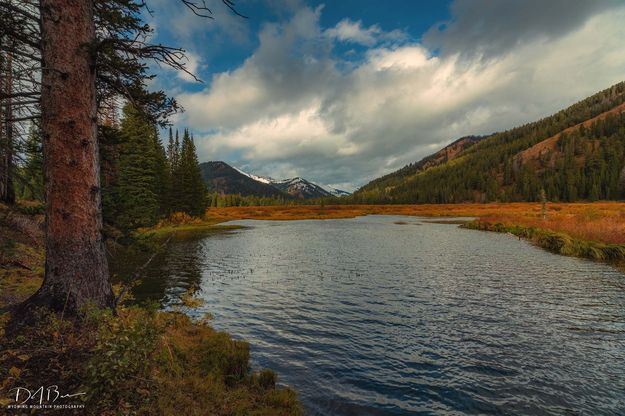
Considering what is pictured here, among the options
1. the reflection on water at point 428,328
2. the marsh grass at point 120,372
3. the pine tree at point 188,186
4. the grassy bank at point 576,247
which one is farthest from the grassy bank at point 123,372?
the pine tree at point 188,186

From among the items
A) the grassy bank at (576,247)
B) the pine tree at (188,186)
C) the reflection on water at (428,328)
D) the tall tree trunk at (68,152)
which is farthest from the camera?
the pine tree at (188,186)

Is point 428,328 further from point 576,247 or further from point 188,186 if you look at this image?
point 188,186

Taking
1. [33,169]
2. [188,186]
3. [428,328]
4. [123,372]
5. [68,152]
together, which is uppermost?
[188,186]

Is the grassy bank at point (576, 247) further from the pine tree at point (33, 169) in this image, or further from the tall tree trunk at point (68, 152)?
the pine tree at point (33, 169)

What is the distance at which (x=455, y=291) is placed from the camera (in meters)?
18.0

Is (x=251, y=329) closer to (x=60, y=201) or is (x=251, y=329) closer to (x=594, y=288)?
(x=60, y=201)

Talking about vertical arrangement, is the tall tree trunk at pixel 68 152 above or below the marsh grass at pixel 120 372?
above

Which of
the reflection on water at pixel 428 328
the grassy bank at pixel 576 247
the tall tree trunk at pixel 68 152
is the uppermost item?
the tall tree trunk at pixel 68 152

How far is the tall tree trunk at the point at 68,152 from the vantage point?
6.13m

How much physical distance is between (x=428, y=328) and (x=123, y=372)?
11116 mm

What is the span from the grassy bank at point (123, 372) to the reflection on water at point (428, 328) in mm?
1617

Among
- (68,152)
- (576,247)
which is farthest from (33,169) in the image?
(576,247)

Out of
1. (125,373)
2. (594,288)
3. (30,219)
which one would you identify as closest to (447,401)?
(125,373)

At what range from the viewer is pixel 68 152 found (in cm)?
616
